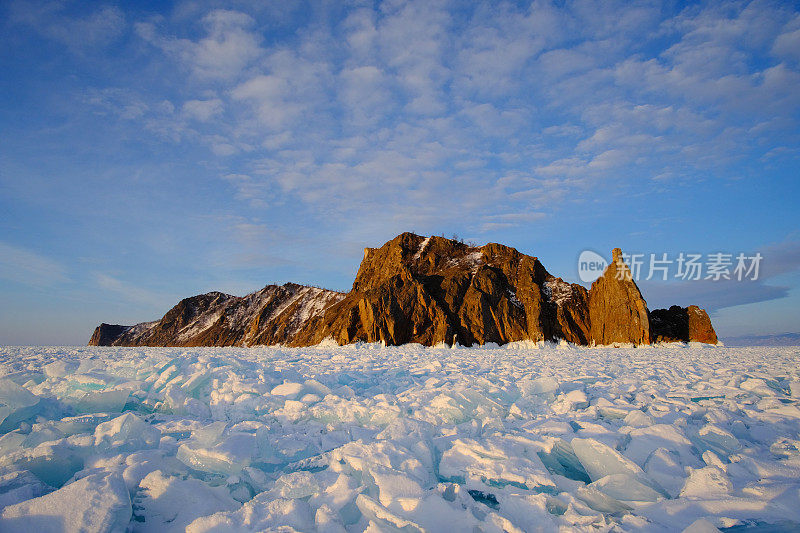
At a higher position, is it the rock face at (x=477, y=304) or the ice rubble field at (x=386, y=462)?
the rock face at (x=477, y=304)

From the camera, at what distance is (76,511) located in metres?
2.56

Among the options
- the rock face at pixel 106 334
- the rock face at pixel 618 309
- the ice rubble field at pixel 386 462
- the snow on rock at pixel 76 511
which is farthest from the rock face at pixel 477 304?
the rock face at pixel 106 334

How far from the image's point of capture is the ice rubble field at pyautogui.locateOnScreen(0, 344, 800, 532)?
280 centimetres

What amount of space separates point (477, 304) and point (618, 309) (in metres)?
15.4

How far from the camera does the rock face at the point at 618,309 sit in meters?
40.2

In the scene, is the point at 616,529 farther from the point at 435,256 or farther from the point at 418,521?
the point at 435,256

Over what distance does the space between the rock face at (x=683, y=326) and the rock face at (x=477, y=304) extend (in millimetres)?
115

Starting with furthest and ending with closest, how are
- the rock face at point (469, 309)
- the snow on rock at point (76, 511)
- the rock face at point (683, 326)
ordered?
the rock face at point (469, 309)
the rock face at point (683, 326)
the snow on rock at point (76, 511)

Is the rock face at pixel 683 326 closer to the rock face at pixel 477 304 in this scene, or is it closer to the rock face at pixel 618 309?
the rock face at pixel 477 304

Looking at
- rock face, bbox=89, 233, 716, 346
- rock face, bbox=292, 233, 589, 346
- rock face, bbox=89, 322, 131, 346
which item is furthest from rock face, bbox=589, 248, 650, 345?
rock face, bbox=89, 322, 131, 346

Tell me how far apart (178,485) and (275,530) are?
1.09 metres

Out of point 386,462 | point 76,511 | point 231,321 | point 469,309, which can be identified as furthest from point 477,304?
point 231,321

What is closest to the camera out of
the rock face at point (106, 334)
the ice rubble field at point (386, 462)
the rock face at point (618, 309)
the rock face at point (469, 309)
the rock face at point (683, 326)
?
the ice rubble field at point (386, 462)

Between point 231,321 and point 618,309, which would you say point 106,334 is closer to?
point 231,321
